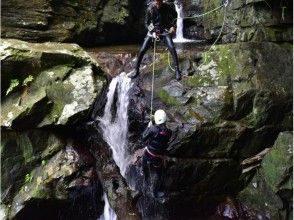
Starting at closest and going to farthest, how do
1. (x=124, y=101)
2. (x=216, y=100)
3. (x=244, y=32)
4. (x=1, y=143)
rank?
(x=1, y=143) → (x=216, y=100) → (x=124, y=101) → (x=244, y=32)

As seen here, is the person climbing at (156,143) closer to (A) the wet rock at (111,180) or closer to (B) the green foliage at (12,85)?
(A) the wet rock at (111,180)

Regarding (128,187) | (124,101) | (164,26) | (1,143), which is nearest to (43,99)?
(1,143)

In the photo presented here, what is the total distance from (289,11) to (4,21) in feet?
28.6

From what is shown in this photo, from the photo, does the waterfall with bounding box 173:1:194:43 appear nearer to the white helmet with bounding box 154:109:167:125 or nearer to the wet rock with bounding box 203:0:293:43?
the wet rock with bounding box 203:0:293:43

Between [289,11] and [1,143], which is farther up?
[289,11]

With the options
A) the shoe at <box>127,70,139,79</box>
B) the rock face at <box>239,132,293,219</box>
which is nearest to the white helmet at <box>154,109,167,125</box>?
the shoe at <box>127,70,139,79</box>

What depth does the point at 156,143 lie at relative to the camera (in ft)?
27.0

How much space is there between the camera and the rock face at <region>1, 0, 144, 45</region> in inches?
459

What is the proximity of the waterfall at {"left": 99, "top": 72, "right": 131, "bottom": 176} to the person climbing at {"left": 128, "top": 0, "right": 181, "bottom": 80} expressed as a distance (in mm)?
1390

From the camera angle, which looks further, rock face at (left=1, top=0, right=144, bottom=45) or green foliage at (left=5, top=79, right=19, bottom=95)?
rock face at (left=1, top=0, right=144, bottom=45)

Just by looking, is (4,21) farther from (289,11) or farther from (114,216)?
(289,11)

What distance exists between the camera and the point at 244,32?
1193cm

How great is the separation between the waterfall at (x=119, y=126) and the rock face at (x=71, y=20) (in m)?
3.77

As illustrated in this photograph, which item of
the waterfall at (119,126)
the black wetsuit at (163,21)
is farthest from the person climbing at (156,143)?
the black wetsuit at (163,21)
